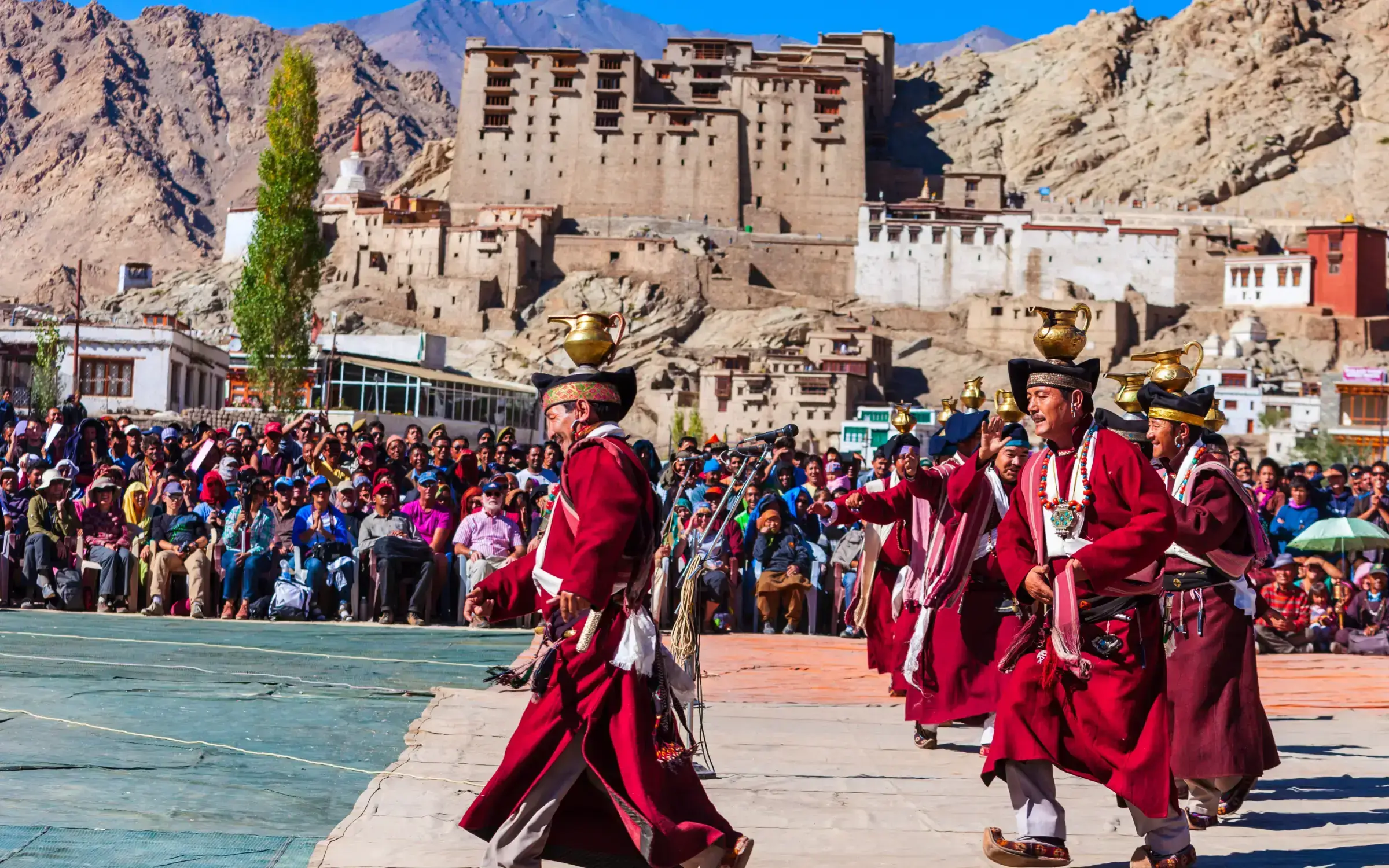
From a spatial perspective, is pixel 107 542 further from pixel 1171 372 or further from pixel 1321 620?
pixel 1321 620

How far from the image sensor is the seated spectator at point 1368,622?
44.5 ft

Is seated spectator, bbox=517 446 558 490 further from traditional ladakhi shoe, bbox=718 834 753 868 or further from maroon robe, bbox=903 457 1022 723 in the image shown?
traditional ladakhi shoe, bbox=718 834 753 868

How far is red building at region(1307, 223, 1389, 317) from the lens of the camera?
67.4 metres

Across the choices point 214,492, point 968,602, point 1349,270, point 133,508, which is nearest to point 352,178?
point 1349,270

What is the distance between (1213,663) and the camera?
648 centimetres

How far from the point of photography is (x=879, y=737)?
830 centimetres

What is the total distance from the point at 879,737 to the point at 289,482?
7285mm

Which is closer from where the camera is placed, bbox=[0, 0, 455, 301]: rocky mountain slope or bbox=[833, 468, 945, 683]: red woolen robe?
bbox=[833, 468, 945, 683]: red woolen robe

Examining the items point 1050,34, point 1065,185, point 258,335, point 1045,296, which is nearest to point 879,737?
point 258,335

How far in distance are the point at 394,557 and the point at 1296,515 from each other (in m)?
7.98

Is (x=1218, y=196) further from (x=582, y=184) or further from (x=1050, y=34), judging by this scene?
(x=582, y=184)

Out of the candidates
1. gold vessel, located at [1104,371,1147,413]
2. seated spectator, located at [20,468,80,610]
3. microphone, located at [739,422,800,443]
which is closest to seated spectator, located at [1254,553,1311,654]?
gold vessel, located at [1104,371,1147,413]

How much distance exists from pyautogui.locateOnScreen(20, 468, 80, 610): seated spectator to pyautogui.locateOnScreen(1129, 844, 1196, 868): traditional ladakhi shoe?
406 inches

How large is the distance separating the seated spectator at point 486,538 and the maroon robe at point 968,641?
605 cm
